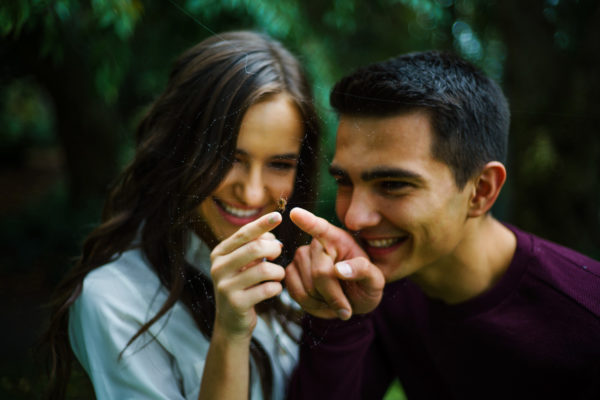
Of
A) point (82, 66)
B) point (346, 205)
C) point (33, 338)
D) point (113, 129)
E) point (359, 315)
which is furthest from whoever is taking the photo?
point (113, 129)

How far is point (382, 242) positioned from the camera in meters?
1.07

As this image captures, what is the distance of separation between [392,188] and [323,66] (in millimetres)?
1190

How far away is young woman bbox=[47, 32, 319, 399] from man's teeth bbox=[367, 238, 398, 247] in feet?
0.80

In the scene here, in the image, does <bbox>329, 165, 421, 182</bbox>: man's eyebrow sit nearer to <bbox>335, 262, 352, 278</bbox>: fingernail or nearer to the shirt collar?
<bbox>335, 262, 352, 278</bbox>: fingernail

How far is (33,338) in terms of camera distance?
140 cm

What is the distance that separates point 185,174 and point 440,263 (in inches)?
33.2

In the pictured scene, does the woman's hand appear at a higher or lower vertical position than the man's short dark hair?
lower

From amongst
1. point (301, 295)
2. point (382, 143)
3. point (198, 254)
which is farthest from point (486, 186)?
point (198, 254)

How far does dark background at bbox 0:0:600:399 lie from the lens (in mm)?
1308

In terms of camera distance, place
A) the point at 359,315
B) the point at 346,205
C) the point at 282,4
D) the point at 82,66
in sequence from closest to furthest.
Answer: the point at 346,205 < the point at 359,315 < the point at 282,4 < the point at 82,66

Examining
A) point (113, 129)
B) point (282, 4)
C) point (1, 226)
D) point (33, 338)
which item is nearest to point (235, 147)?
point (282, 4)

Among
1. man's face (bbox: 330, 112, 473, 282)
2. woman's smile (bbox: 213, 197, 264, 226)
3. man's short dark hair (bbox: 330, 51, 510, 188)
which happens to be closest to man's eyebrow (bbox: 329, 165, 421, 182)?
man's face (bbox: 330, 112, 473, 282)

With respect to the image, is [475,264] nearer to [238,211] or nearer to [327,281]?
[327,281]

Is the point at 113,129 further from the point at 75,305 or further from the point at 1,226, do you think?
the point at 75,305
